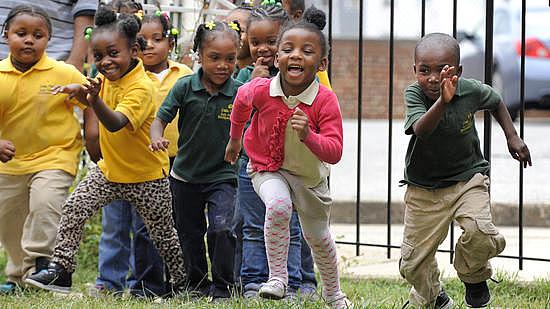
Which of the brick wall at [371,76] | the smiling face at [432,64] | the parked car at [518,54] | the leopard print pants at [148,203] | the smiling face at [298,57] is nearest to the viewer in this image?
the smiling face at [432,64]

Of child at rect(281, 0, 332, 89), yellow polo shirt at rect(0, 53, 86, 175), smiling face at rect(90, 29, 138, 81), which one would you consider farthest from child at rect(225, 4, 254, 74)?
yellow polo shirt at rect(0, 53, 86, 175)

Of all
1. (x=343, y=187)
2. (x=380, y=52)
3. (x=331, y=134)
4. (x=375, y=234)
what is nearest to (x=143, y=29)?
(x=331, y=134)

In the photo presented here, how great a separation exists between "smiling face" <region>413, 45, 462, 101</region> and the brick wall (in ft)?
50.2

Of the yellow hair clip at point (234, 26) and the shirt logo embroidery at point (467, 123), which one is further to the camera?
the yellow hair clip at point (234, 26)

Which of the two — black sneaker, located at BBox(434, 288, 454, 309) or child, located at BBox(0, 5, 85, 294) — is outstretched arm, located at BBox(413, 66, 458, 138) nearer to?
black sneaker, located at BBox(434, 288, 454, 309)

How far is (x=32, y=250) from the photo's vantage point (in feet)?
21.3

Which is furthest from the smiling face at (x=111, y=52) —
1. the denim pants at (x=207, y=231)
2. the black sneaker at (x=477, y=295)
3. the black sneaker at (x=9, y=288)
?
the black sneaker at (x=477, y=295)

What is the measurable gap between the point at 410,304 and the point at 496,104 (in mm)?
1037

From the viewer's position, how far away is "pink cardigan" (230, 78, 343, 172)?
211 inches

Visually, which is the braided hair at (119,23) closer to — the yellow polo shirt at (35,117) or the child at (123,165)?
the child at (123,165)

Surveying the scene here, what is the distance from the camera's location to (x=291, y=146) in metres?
5.41

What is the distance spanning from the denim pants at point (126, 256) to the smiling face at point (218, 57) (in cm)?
103

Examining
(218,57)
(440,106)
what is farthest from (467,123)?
(218,57)

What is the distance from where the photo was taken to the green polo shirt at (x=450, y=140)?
Answer: 211 inches
